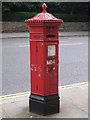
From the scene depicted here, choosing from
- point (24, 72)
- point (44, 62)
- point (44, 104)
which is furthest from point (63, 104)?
point (24, 72)

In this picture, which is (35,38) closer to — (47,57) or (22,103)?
(47,57)

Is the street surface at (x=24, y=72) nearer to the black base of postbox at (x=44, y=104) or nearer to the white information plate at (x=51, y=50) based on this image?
the black base of postbox at (x=44, y=104)

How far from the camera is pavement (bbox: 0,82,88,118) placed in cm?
439

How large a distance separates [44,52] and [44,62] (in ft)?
0.60

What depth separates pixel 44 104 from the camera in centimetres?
433

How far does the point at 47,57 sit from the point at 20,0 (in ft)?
78.1

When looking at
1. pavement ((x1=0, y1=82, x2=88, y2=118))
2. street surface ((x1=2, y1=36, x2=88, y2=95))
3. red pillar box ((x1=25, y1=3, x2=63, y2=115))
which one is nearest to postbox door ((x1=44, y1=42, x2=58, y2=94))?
red pillar box ((x1=25, y1=3, x2=63, y2=115))

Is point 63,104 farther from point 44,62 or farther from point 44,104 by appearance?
point 44,62

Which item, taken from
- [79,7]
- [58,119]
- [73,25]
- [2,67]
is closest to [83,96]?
[58,119]

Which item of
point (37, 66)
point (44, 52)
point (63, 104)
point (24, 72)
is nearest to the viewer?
point (44, 52)

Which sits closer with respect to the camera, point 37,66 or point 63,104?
point 37,66

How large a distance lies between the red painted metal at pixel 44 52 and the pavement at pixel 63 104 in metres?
0.46

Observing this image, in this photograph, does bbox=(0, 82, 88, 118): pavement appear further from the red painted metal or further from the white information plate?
the white information plate

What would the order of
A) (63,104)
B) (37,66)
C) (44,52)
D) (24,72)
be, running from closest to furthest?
(44,52)
(37,66)
(63,104)
(24,72)
